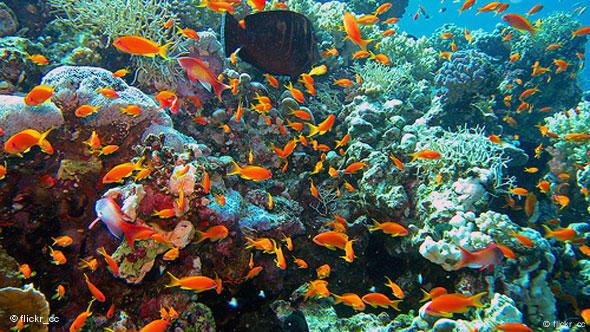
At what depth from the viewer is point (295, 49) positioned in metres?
5.09

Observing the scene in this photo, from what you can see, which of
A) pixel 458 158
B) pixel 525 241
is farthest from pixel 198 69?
pixel 525 241

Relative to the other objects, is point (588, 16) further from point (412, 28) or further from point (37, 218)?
point (37, 218)

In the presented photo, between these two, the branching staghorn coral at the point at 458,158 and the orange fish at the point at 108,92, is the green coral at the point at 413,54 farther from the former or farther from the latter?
the orange fish at the point at 108,92

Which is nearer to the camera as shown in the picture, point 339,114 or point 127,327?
point 127,327

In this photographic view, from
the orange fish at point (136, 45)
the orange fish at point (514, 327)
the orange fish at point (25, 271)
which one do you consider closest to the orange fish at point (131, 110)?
the orange fish at point (136, 45)

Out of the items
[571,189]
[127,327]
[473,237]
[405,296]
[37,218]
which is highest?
[571,189]

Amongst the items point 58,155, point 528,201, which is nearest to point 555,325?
point 528,201

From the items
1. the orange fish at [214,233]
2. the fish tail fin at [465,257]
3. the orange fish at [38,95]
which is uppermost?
the fish tail fin at [465,257]

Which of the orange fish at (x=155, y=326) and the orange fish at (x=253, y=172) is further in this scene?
the orange fish at (x=253, y=172)

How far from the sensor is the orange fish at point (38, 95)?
339cm

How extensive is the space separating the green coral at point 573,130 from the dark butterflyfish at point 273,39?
21.1 ft

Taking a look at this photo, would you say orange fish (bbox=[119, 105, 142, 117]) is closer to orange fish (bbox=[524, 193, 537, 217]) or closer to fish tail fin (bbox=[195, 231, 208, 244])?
fish tail fin (bbox=[195, 231, 208, 244])

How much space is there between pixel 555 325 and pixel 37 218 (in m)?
6.61

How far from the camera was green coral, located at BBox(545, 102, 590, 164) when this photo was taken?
260 inches
